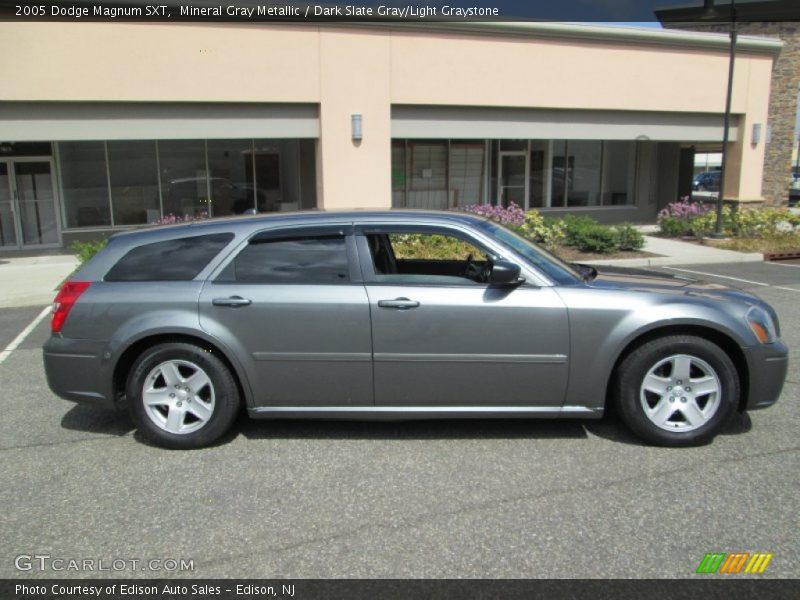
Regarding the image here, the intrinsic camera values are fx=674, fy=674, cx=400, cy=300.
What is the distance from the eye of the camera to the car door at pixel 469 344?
4371mm

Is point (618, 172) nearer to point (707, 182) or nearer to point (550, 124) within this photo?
point (550, 124)

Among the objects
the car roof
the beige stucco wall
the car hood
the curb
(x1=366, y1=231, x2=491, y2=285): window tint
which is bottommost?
the curb

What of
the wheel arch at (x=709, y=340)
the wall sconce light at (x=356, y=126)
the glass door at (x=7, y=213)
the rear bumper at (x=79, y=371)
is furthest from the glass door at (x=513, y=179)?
the rear bumper at (x=79, y=371)

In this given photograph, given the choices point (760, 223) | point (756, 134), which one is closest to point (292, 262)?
point (760, 223)

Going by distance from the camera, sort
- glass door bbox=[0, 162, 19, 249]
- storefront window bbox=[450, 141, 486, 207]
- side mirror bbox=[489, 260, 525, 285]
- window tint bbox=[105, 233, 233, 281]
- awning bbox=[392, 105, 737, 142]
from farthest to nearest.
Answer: storefront window bbox=[450, 141, 486, 207], glass door bbox=[0, 162, 19, 249], awning bbox=[392, 105, 737, 142], window tint bbox=[105, 233, 233, 281], side mirror bbox=[489, 260, 525, 285]

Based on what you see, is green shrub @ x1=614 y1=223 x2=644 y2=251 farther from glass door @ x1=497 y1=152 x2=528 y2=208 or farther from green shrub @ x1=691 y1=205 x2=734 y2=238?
glass door @ x1=497 y1=152 x2=528 y2=208

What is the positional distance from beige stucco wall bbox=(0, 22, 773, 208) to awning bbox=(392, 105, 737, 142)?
269mm

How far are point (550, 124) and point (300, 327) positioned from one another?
579 inches

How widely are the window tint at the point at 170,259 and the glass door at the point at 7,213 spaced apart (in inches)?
564

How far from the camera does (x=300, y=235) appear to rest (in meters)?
4.64

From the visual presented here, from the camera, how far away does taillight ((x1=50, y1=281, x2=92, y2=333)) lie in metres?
4.59

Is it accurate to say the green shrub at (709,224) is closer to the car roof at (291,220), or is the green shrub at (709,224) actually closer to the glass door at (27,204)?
the car roof at (291,220)

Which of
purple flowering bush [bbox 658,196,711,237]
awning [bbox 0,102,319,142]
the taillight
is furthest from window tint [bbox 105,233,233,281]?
purple flowering bush [bbox 658,196,711,237]
